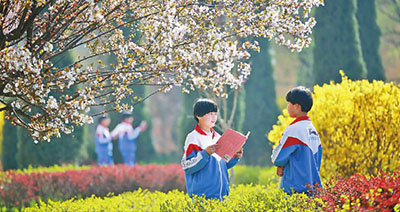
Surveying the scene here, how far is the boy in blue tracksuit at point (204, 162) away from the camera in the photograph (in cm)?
523

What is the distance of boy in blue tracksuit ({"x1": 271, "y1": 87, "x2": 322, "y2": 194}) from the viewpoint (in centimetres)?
524

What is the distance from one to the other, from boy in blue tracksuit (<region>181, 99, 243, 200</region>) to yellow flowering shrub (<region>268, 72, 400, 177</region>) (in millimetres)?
2575

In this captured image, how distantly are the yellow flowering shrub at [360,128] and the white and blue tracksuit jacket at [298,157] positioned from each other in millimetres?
2254

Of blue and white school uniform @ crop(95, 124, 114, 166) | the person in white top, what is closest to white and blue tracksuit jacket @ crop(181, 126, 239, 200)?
blue and white school uniform @ crop(95, 124, 114, 166)

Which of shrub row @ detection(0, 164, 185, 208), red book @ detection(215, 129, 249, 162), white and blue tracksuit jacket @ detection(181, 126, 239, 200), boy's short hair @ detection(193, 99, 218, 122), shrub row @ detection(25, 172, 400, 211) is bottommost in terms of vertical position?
shrub row @ detection(0, 164, 185, 208)

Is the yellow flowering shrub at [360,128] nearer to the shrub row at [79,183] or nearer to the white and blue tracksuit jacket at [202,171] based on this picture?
the white and blue tracksuit jacket at [202,171]

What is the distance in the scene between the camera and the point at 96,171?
32.9 feet

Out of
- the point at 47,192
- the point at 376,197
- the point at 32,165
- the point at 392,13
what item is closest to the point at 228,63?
the point at 376,197

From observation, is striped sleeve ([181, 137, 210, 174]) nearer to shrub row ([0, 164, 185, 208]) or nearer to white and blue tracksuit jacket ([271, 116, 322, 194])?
white and blue tracksuit jacket ([271, 116, 322, 194])

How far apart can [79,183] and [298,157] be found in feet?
17.3

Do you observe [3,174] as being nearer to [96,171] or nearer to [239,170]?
[96,171]

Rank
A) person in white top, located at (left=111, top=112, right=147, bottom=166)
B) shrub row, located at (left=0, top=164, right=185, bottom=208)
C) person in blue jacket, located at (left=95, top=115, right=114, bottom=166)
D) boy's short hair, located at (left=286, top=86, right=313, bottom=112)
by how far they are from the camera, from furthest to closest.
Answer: person in white top, located at (left=111, top=112, right=147, bottom=166) → person in blue jacket, located at (left=95, top=115, right=114, bottom=166) → shrub row, located at (left=0, top=164, right=185, bottom=208) → boy's short hair, located at (left=286, top=86, right=313, bottom=112)

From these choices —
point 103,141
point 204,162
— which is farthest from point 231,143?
point 103,141

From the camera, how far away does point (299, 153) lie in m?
5.27
